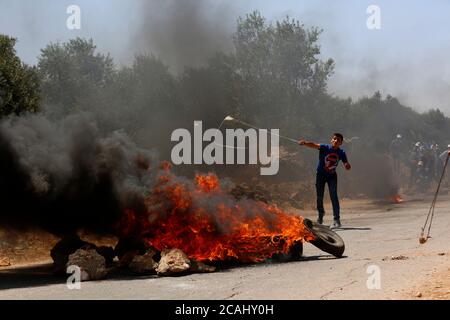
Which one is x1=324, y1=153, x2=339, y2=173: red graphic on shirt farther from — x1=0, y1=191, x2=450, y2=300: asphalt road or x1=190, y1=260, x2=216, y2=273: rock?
x1=190, y1=260, x2=216, y2=273: rock

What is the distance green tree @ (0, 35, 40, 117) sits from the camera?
1423 centimetres

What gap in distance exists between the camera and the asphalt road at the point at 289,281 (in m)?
6.62

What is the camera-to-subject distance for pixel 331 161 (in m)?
12.9

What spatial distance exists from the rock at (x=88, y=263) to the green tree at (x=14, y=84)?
6.78 meters

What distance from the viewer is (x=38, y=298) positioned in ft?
22.0

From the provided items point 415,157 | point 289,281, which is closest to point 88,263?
point 289,281

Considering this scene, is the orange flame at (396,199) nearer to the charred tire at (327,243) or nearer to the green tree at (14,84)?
the green tree at (14,84)

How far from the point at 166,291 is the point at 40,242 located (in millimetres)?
6856

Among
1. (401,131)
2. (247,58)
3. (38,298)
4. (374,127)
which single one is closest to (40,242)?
(38,298)

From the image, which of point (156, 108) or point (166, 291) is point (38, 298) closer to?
point (166, 291)

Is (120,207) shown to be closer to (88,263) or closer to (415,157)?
(88,263)

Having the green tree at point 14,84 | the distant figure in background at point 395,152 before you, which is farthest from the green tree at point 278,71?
the green tree at point 14,84

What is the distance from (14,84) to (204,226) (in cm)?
846

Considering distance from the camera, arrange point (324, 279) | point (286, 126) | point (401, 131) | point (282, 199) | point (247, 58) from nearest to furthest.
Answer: point (324, 279) → point (282, 199) → point (286, 126) → point (247, 58) → point (401, 131)
